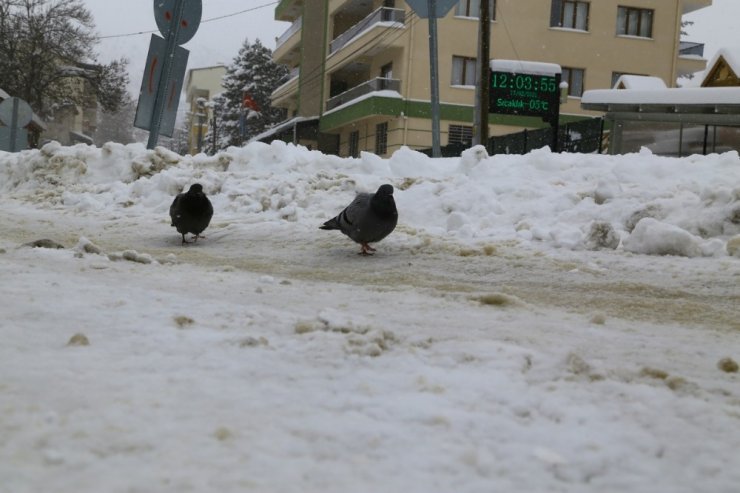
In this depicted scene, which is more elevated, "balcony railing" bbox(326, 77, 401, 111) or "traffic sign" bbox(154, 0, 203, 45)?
"balcony railing" bbox(326, 77, 401, 111)

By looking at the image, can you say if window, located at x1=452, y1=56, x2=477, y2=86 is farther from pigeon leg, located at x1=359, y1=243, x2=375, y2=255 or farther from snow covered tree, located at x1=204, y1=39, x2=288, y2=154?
snow covered tree, located at x1=204, y1=39, x2=288, y2=154

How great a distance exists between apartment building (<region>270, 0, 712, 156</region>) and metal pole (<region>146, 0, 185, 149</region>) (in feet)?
52.5

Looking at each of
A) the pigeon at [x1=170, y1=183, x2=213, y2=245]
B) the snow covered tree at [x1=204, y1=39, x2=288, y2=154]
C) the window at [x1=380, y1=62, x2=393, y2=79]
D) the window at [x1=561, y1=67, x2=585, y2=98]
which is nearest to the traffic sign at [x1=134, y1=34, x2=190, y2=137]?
the pigeon at [x1=170, y1=183, x2=213, y2=245]

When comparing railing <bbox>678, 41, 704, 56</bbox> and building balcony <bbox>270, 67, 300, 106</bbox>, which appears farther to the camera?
building balcony <bbox>270, 67, 300, 106</bbox>

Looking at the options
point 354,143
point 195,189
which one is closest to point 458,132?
point 354,143

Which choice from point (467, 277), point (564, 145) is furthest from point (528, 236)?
point (564, 145)

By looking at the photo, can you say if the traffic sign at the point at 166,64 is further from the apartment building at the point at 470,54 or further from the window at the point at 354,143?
the window at the point at 354,143

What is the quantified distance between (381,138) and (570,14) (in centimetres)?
947

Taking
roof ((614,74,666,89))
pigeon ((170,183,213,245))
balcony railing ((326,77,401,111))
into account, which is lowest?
pigeon ((170,183,213,245))

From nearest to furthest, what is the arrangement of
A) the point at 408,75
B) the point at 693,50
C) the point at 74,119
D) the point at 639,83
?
the point at 639,83, the point at 408,75, the point at 693,50, the point at 74,119

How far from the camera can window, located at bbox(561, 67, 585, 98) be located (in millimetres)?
30950

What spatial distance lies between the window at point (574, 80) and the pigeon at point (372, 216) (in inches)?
1042

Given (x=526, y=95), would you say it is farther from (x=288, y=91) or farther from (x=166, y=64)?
(x=288, y=91)

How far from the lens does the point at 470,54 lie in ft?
97.1
